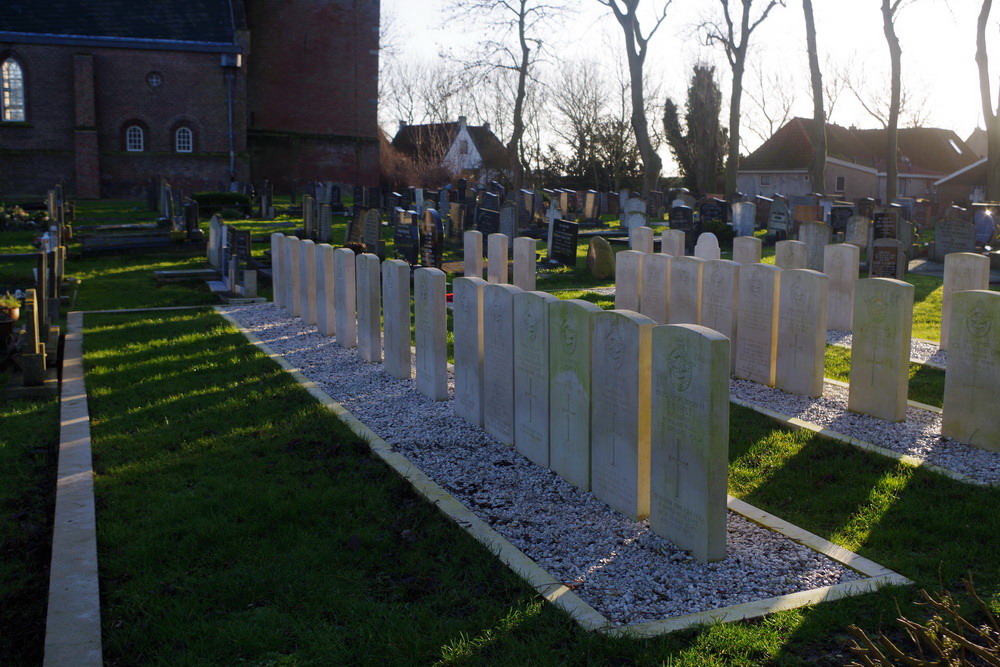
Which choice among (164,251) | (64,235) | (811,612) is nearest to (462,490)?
(811,612)

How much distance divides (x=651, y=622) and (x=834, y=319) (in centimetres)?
750

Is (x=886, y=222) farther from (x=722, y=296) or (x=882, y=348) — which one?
(x=882, y=348)

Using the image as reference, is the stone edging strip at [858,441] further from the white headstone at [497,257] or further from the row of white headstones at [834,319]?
the white headstone at [497,257]

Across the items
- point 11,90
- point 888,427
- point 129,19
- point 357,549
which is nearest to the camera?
point 357,549

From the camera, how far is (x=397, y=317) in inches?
327

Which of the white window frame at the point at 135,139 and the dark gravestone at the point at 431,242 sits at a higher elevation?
the white window frame at the point at 135,139

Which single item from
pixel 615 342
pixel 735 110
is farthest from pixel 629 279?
pixel 735 110

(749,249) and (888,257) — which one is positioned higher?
(749,249)

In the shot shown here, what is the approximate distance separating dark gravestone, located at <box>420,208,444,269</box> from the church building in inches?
882

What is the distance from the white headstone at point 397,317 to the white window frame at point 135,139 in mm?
34694

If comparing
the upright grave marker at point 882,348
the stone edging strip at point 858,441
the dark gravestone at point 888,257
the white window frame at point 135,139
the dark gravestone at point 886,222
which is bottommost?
the stone edging strip at point 858,441

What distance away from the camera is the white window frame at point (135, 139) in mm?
39031

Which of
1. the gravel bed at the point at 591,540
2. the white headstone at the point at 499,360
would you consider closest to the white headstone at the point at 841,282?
the white headstone at the point at 499,360

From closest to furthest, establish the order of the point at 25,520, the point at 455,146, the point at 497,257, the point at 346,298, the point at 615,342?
the point at 615,342
the point at 25,520
the point at 346,298
the point at 497,257
the point at 455,146
